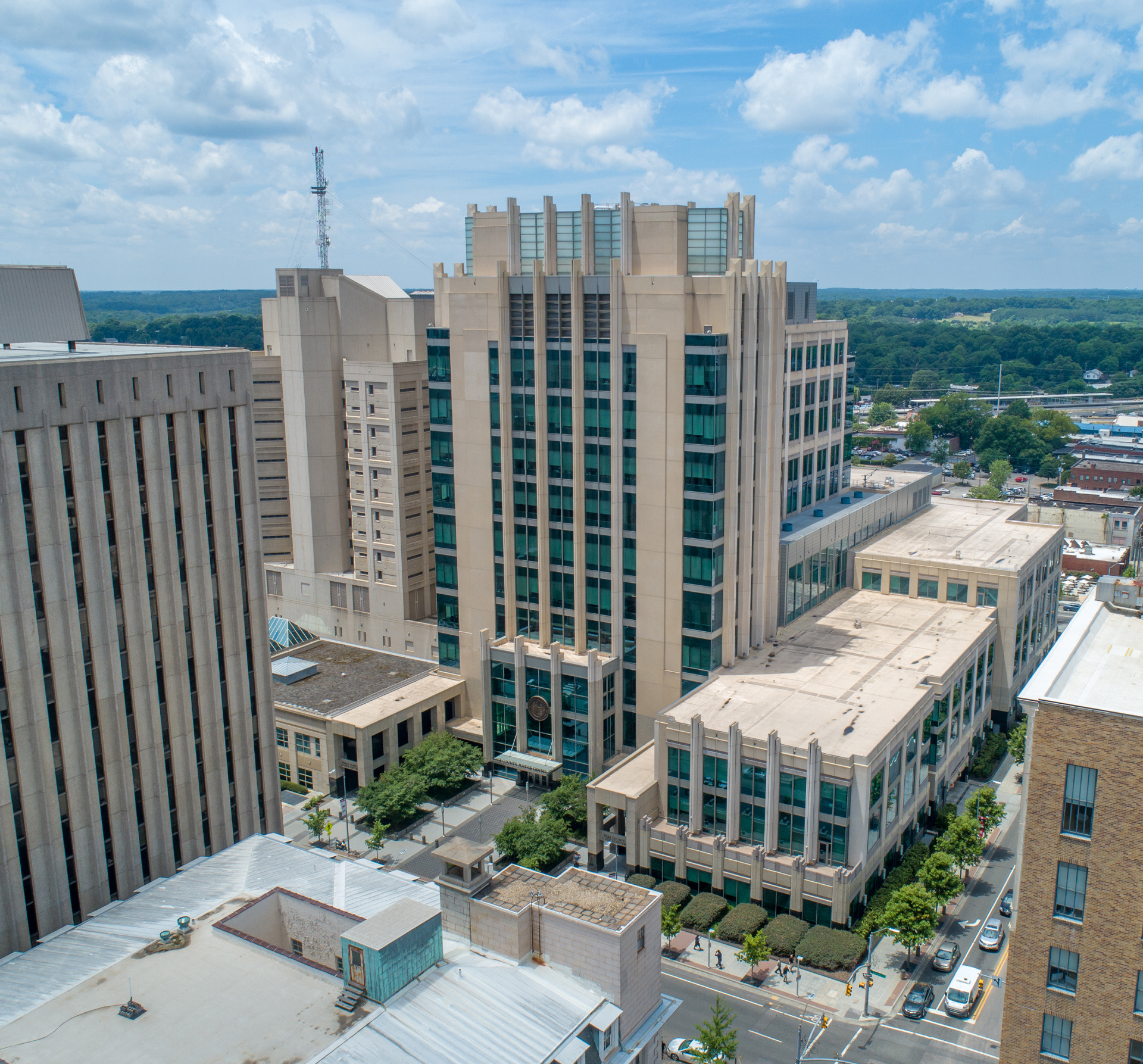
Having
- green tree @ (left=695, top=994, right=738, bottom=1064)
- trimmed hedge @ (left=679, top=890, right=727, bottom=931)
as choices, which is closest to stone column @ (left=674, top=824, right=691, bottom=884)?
trimmed hedge @ (left=679, top=890, right=727, bottom=931)

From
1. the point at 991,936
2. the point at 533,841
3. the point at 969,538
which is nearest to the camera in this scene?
the point at 991,936

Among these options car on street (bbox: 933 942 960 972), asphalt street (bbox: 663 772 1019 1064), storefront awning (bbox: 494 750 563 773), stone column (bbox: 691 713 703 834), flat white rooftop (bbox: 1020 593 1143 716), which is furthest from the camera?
storefront awning (bbox: 494 750 563 773)

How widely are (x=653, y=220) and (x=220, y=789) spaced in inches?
2314

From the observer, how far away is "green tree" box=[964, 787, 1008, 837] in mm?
86062

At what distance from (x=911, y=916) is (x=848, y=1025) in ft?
29.9

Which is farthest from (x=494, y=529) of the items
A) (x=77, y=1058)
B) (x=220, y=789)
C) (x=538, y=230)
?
(x=77, y=1058)

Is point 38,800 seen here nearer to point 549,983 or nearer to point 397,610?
point 549,983

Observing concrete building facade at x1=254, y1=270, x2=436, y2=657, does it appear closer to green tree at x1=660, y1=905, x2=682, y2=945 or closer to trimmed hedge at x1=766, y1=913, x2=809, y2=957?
green tree at x1=660, y1=905, x2=682, y2=945

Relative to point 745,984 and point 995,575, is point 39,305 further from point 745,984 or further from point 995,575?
point 995,575

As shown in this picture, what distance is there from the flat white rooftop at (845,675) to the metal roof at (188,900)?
100 ft

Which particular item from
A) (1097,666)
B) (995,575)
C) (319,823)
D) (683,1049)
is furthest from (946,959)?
(319,823)

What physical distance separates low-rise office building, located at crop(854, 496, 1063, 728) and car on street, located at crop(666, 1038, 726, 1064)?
5896 centimetres

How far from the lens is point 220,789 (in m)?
68.4

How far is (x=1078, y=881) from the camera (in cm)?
3944
